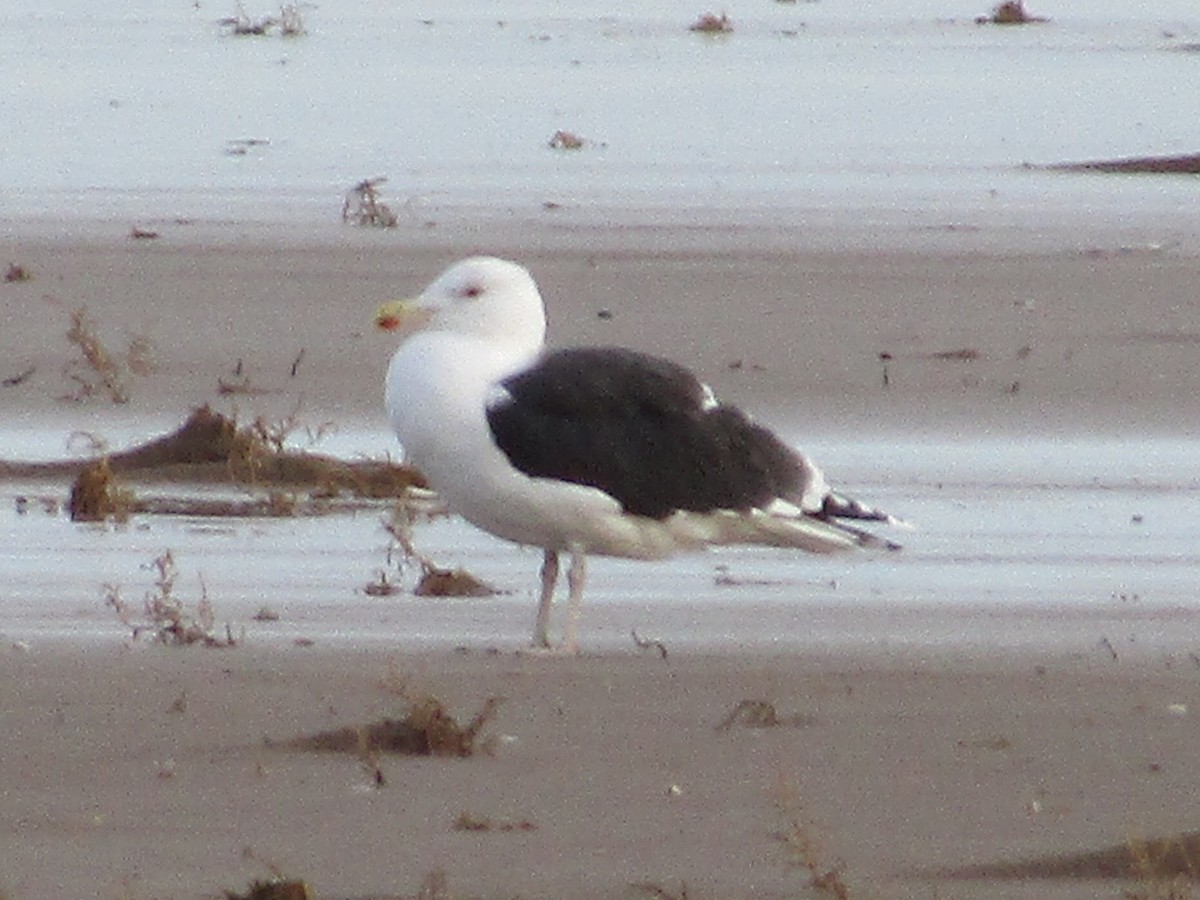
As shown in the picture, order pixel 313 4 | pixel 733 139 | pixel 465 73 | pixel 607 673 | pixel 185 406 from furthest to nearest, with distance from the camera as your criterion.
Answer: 1. pixel 313 4
2. pixel 465 73
3. pixel 733 139
4. pixel 185 406
5. pixel 607 673

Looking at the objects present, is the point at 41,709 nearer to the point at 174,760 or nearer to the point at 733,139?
the point at 174,760

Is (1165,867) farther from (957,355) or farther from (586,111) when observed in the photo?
(586,111)

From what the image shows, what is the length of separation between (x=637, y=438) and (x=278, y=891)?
3.35 metres

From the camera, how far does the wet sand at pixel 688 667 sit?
20.8 feet

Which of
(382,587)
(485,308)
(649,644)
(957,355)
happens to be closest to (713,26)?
(957,355)

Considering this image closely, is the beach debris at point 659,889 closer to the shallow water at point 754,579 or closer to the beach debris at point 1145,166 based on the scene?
the shallow water at point 754,579

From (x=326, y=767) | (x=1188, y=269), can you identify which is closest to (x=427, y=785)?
(x=326, y=767)

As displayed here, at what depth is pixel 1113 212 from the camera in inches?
803

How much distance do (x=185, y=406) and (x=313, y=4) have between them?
35.0 meters

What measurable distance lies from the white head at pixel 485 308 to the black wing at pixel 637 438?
13cm

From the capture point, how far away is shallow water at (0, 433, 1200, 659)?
8.69m

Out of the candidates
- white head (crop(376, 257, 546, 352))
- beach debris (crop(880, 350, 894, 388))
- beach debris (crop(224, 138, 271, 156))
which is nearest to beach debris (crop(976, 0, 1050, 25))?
beach debris (crop(224, 138, 271, 156))

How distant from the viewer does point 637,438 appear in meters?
8.99

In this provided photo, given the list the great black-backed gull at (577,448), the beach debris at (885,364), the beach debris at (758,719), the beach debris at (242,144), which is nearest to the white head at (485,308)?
the great black-backed gull at (577,448)
